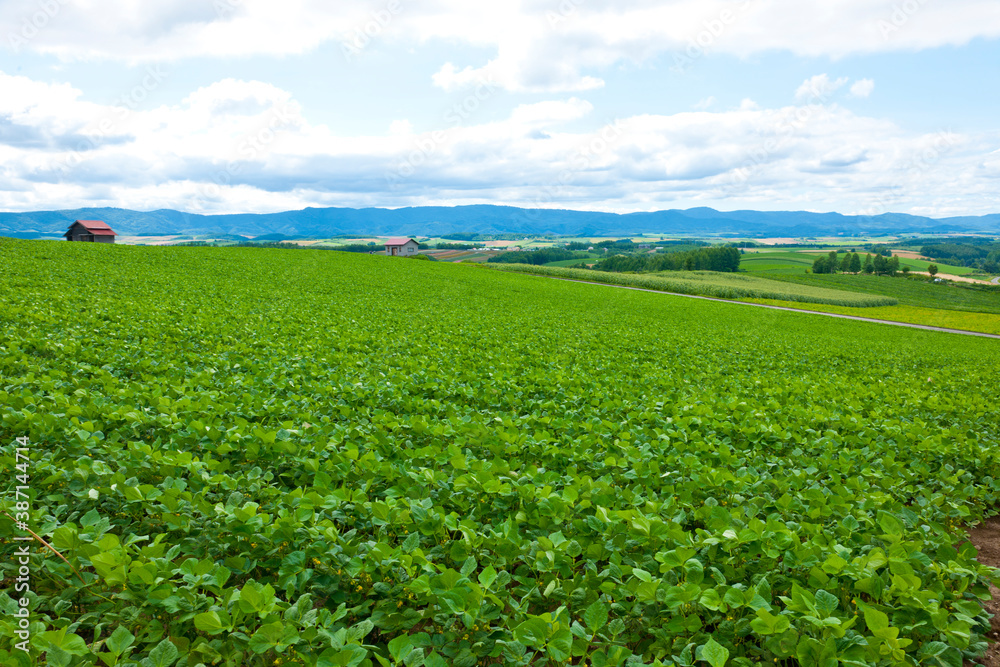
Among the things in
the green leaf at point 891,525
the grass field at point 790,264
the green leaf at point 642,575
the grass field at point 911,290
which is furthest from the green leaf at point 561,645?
the grass field at point 790,264

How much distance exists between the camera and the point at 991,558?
5.42 meters

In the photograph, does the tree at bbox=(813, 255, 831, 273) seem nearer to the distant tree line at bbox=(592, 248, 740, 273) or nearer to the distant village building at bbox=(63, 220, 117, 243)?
the distant tree line at bbox=(592, 248, 740, 273)

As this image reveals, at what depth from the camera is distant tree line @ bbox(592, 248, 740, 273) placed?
5266 inches

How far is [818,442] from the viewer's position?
7414 millimetres

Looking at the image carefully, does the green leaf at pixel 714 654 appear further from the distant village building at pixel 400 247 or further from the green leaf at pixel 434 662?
the distant village building at pixel 400 247

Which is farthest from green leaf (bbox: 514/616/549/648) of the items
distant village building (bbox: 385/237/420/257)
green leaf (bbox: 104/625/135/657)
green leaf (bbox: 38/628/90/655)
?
distant village building (bbox: 385/237/420/257)

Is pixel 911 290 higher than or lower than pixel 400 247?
lower

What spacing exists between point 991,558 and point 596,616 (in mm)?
5503

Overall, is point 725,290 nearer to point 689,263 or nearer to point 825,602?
point 689,263

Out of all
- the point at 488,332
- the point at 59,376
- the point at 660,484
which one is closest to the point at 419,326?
the point at 488,332

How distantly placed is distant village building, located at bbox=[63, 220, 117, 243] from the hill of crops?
77.3 metres

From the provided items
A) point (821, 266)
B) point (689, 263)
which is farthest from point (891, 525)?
point (821, 266)

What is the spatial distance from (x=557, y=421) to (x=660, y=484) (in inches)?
87.0

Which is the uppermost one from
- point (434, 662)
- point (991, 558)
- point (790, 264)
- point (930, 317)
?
point (790, 264)
